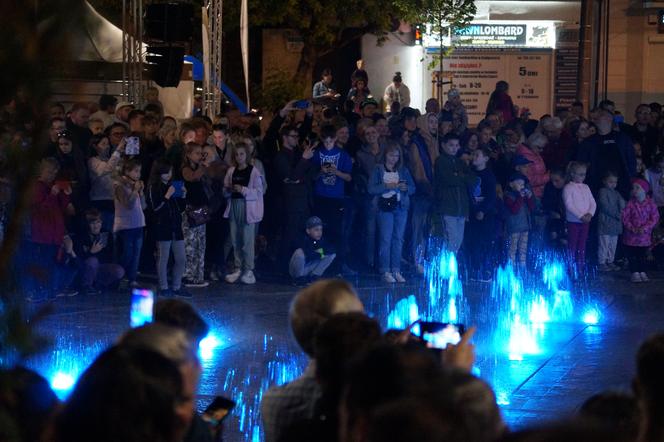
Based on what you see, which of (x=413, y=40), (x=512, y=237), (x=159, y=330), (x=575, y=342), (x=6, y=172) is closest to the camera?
(x=6, y=172)

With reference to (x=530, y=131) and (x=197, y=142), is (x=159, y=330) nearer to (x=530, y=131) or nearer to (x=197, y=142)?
(x=197, y=142)

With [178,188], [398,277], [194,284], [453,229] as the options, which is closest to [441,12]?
[453,229]

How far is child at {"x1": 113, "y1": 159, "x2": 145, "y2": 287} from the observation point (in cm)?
1251

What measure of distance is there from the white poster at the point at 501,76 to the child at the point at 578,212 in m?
15.1

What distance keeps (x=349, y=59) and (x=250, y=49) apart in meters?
2.64

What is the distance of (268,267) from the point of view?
14867 millimetres

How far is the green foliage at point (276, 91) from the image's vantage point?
2920 centimetres

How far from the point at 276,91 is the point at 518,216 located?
50.4 ft

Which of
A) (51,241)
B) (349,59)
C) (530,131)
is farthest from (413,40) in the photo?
(51,241)

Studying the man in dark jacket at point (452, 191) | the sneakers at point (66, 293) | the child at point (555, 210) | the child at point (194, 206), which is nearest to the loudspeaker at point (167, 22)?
the child at point (194, 206)

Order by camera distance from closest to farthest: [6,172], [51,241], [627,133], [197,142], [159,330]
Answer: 1. [6,172]
2. [159,330]
3. [51,241]
4. [197,142]
5. [627,133]

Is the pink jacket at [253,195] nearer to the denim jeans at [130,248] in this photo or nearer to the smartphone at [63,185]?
the denim jeans at [130,248]

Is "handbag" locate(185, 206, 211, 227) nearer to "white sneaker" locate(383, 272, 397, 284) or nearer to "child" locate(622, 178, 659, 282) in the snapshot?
"white sneaker" locate(383, 272, 397, 284)

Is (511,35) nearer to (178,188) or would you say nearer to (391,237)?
(391,237)
